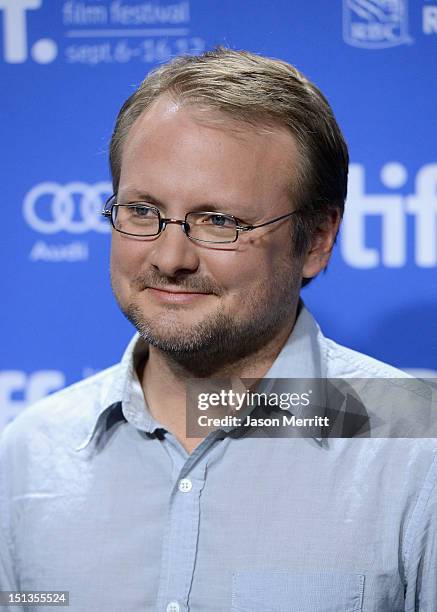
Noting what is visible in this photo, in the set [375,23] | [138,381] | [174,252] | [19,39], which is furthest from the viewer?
[19,39]

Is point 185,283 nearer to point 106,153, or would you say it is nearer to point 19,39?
point 106,153

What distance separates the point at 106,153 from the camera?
1649 mm

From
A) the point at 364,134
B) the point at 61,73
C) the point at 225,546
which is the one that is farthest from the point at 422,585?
the point at 61,73

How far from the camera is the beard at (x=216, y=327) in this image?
1182 mm

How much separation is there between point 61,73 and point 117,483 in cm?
83

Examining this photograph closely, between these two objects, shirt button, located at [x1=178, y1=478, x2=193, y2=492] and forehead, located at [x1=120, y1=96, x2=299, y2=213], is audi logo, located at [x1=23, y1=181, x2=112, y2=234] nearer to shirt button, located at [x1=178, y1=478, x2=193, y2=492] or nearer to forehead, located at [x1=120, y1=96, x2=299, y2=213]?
forehead, located at [x1=120, y1=96, x2=299, y2=213]

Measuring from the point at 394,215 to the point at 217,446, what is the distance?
0.60 meters

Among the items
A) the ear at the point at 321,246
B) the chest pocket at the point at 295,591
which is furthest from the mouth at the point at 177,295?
the chest pocket at the point at 295,591

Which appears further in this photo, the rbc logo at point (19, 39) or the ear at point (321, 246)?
the rbc logo at point (19, 39)

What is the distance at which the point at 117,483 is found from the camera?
4.03ft

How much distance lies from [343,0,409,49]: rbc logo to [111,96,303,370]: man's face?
44cm

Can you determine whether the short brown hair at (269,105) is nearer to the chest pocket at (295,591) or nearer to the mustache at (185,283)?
the mustache at (185,283)

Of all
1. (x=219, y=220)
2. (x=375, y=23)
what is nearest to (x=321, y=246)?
(x=219, y=220)

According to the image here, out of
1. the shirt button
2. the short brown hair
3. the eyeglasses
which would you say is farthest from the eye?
the shirt button
